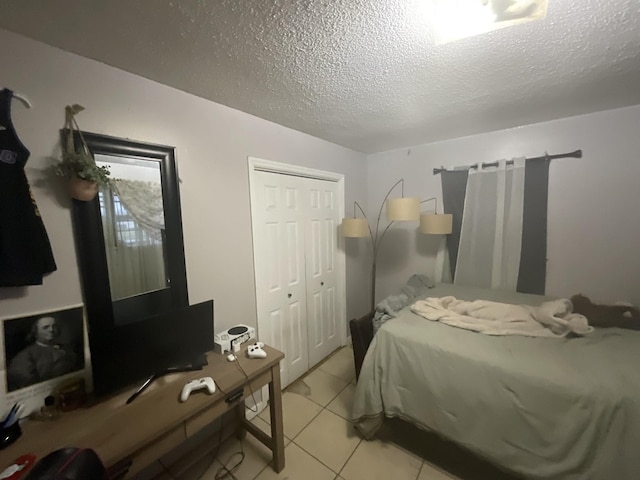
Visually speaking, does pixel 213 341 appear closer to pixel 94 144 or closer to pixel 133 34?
pixel 94 144

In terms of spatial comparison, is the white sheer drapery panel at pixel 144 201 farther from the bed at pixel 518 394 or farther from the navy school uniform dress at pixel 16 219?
the bed at pixel 518 394

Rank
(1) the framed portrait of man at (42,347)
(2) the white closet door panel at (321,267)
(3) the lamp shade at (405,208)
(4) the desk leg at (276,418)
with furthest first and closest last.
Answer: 1. (2) the white closet door panel at (321,267)
2. (3) the lamp shade at (405,208)
3. (4) the desk leg at (276,418)
4. (1) the framed portrait of man at (42,347)

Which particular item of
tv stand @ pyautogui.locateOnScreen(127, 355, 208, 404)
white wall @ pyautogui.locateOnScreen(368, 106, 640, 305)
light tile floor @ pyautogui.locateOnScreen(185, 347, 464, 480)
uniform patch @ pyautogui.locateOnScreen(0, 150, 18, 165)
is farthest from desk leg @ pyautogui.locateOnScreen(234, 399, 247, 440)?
white wall @ pyautogui.locateOnScreen(368, 106, 640, 305)

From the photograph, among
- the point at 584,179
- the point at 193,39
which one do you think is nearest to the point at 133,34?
the point at 193,39

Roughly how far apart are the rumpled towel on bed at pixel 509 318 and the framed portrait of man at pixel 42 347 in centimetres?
207

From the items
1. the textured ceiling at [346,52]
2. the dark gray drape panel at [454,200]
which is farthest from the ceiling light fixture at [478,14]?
the dark gray drape panel at [454,200]

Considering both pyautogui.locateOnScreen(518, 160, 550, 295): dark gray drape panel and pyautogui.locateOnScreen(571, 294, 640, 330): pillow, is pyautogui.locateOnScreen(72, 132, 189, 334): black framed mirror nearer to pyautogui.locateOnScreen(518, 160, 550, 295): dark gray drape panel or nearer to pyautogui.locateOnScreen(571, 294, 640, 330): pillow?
pyautogui.locateOnScreen(571, 294, 640, 330): pillow

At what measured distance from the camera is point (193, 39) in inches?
43.7

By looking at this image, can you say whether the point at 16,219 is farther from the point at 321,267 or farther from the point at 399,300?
the point at 399,300

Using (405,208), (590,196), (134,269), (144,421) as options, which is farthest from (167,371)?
(590,196)

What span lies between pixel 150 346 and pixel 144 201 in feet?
2.52

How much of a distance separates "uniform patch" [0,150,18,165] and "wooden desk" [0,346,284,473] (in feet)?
3.56

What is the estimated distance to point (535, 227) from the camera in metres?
2.38

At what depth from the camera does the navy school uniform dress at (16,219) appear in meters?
0.99
